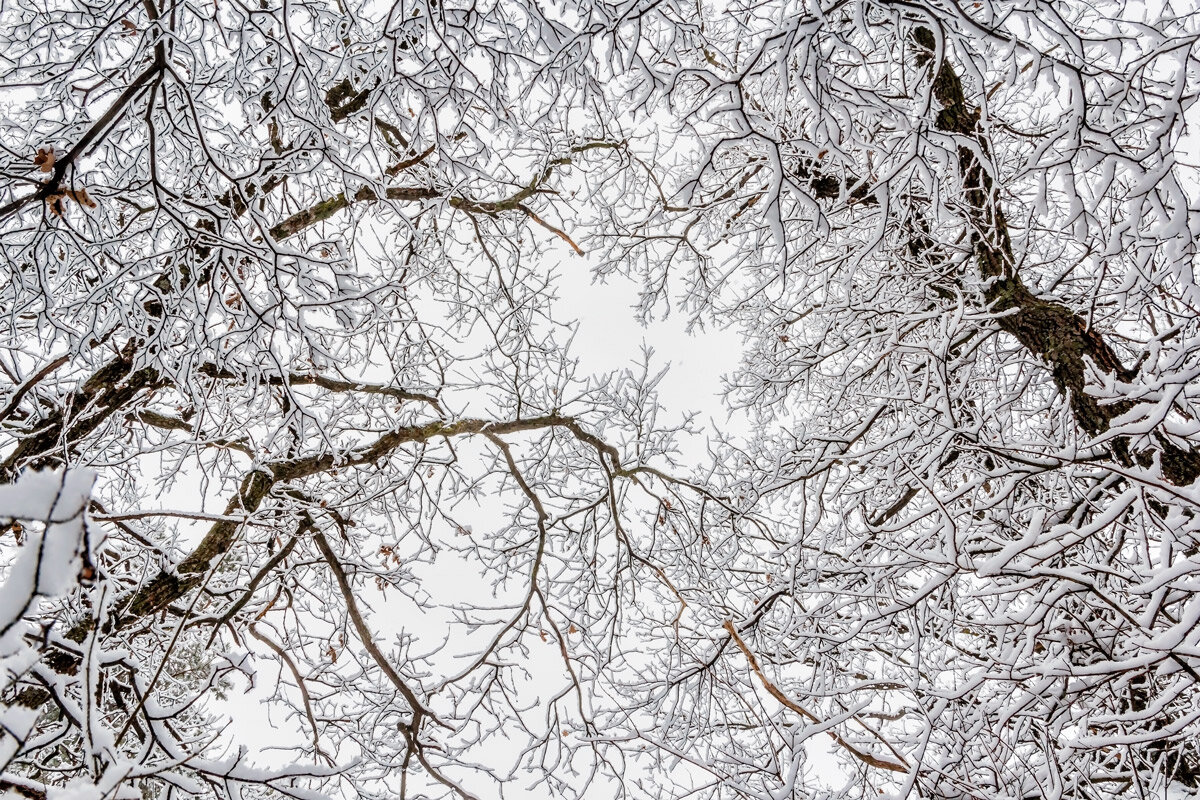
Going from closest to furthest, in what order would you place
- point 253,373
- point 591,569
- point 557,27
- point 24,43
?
1. point 557,27
2. point 253,373
3. point 24,43
4. point 591,569

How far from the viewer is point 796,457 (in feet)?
13.8

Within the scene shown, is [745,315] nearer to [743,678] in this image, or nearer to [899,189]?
[743,678]

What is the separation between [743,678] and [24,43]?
17.2ft

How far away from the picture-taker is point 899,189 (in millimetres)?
2406

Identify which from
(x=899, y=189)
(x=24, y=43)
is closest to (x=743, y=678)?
(x=899, y=189)

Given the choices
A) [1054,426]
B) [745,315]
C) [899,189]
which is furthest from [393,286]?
[745,315]

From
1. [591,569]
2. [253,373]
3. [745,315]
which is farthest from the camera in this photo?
[745,315]

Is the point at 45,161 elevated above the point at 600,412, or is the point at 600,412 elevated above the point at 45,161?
the point at 600,412

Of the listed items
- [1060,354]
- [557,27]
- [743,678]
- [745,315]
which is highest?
[745,315]

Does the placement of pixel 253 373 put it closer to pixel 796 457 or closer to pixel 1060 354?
pixel 796 457

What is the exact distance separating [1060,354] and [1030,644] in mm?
1884

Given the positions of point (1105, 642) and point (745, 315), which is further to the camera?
point (745, 315)

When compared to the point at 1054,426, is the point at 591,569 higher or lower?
lower

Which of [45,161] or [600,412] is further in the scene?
[600,412]
